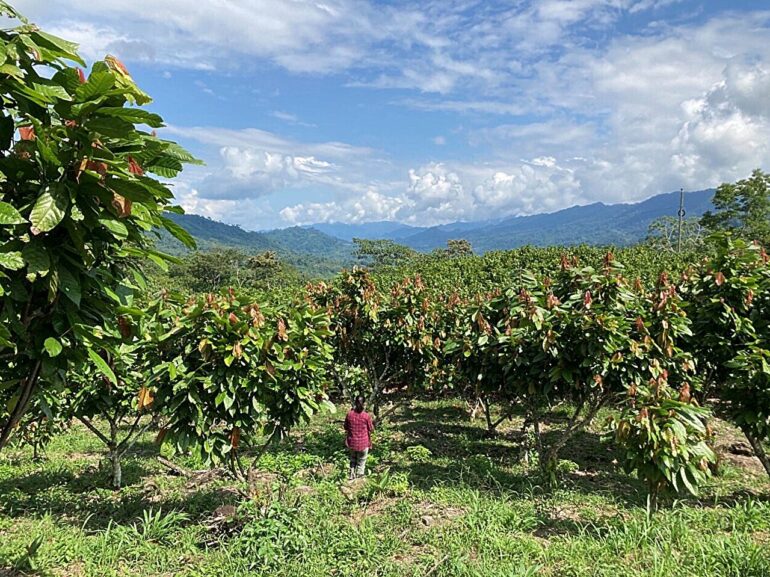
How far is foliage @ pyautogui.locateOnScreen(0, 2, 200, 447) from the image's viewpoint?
1.80m

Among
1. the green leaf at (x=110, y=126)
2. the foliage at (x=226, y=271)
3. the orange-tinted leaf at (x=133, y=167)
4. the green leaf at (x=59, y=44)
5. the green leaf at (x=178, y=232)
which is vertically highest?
the green leaf at (x=59, y=44)

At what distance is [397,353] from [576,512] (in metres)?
4.60

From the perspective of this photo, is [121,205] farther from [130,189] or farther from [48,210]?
[48,210]

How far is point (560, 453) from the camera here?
881 centimetres

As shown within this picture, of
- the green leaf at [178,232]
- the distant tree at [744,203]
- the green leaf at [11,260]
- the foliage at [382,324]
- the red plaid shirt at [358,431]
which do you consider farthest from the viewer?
the distant tree at [744,203]

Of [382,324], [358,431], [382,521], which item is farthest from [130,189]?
[382,324]

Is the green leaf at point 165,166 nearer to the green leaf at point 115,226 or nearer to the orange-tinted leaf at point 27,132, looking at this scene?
the green leaf at point 115,226

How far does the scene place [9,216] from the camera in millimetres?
1772

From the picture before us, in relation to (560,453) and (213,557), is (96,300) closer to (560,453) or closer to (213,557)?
(213,557)

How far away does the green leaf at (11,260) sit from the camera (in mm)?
1735

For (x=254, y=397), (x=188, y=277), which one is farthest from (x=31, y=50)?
(x=188, y=277)

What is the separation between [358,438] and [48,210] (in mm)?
6523

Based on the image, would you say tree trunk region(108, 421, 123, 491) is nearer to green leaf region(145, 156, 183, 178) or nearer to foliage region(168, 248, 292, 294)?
green leaf region(145, 156, 183, 178)

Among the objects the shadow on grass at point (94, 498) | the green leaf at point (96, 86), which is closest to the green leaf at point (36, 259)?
the green leaf at point (96, 86)
